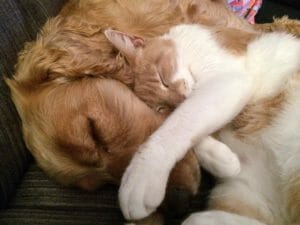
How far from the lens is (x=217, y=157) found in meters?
1.14

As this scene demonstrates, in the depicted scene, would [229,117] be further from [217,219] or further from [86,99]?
[86,99]

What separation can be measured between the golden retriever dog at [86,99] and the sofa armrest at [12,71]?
27 mm

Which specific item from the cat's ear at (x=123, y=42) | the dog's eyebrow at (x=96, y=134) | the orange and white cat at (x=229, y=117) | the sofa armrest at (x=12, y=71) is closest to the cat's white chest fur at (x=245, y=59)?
the orange and white cat at (x=229, y=117)

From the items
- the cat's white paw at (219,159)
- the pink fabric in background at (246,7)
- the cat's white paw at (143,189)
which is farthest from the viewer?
the pink fabric in background at (246,7)

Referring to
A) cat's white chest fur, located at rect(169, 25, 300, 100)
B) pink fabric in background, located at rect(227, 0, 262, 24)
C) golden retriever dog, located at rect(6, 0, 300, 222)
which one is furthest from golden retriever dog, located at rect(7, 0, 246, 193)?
pink fabric in background, located at rect(227, 0, 262, 24)

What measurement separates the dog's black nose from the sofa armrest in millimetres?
451

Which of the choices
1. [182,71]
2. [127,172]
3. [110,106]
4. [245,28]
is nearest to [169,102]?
[182,71]

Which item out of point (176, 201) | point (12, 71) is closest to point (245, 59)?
point (176, 201)

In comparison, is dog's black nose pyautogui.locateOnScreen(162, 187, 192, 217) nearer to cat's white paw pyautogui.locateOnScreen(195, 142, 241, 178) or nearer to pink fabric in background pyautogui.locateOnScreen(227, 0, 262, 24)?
cat's white paw pyautogui.locateOnScreen(195, 142, 241, 178)

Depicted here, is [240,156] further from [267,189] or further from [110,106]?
[110,106]

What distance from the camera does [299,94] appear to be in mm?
1214

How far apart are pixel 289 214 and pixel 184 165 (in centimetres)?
29

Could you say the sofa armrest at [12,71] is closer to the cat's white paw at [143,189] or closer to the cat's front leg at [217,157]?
the cat's white paw at [143,189]

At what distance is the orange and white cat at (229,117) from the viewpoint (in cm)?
106
